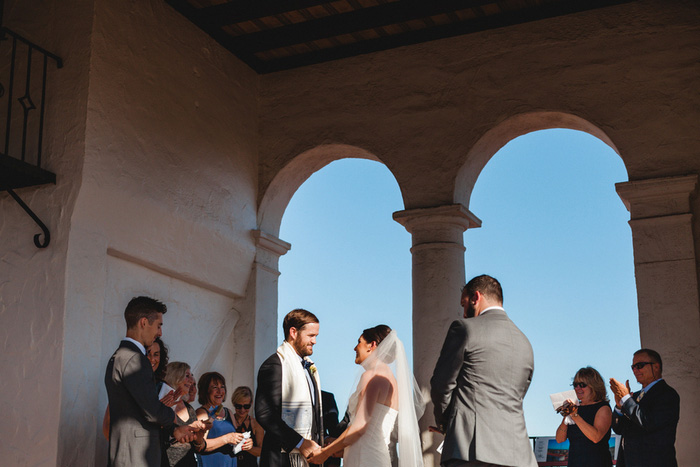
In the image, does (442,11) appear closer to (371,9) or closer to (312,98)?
(371,9)

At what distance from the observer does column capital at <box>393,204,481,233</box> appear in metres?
7.68

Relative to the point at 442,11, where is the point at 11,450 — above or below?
below

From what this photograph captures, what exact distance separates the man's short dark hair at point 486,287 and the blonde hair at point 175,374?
243 centimetres

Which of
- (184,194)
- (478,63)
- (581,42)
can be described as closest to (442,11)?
(478,63)

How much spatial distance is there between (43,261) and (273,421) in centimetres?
240

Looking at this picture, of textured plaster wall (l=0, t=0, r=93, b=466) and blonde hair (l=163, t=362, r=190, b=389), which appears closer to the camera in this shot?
blonde hair (l=163, t=362, r=190, b=389)

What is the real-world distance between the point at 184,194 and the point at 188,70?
1.23 m

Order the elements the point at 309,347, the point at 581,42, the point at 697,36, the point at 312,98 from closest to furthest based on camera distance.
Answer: the point at 309,347, the point at 697,36, the point at 581,42, the point at 312,98

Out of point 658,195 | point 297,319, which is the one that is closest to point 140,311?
point 297,319

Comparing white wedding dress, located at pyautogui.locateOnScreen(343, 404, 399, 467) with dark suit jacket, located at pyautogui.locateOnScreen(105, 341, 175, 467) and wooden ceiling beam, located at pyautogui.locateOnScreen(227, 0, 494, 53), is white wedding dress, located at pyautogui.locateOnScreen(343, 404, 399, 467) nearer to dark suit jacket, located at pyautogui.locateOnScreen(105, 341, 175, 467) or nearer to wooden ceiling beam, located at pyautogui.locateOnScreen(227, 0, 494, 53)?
dark suit jacket, located at pyautogui.locateOnScreen(105, 341, 175, 467)

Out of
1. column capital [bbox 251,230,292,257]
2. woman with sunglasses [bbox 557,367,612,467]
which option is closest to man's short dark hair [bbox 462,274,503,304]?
woman with sunglasses [bbox 557,367,612,467]

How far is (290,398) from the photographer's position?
5.05 m

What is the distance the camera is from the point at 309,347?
516 cm

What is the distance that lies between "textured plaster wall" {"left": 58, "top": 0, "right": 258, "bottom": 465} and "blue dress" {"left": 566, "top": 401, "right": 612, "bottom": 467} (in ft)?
11.2
